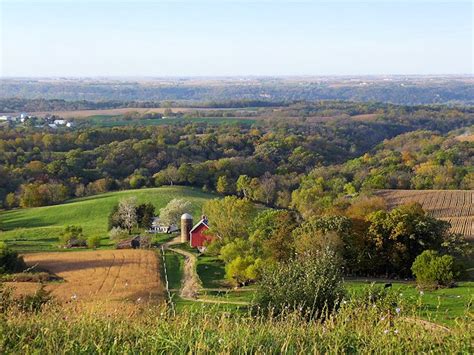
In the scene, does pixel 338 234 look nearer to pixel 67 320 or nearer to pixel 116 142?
pixel 67 320

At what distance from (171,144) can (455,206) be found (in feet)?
170

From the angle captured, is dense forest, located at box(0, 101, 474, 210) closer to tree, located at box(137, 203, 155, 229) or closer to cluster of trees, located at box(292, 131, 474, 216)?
cluster of trees, located at box(292, 131, 474, 216)

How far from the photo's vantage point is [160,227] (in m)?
50.3

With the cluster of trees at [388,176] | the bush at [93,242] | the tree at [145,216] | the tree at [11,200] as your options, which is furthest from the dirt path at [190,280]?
the tree at [11,200]

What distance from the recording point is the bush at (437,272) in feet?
94.4

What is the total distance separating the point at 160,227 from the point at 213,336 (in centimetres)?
4367

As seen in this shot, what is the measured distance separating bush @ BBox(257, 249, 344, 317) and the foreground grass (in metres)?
5.02

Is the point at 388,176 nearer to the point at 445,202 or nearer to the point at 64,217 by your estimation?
the point at 445,202

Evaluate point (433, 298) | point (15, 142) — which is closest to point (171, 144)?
point (15, 142)

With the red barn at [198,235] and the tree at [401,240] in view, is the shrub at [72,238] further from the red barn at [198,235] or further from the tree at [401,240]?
the tree at [401,240]

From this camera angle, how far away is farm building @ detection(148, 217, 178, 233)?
5000 cm

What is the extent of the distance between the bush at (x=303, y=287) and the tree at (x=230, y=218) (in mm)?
25090

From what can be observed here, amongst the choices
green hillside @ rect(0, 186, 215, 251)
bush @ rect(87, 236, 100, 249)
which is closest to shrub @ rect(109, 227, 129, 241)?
bush @ rect(87, 236, 100, 249)

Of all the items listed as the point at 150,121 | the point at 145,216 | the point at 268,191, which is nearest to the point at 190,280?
the point at 145,216
